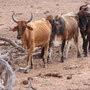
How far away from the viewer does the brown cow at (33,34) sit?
998 cm

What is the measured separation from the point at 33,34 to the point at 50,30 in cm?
112

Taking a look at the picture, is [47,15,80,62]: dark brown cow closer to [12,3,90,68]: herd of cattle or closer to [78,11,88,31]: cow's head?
[12,3,90,68]: herd of cattle

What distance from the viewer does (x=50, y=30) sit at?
11438mm

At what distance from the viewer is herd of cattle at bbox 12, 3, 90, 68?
10.3 m

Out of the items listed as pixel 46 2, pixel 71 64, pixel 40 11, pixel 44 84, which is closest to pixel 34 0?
pixel 46 2

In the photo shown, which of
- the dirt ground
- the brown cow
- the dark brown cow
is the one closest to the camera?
the dirt ground

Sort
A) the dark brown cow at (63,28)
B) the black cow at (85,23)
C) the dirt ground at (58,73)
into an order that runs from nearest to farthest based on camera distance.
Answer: the dirt ground at (58,73) → the dark brown cow at (63,28) → the black cow at (85,23)

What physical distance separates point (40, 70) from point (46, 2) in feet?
51.7

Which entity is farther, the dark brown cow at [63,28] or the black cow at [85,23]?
the black cow at [85,23]

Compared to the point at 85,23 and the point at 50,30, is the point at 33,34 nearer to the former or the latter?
the point at 50,30

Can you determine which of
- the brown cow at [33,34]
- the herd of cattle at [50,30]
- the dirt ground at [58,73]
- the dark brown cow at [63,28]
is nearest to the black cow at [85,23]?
the herd of cattle at [50,30]

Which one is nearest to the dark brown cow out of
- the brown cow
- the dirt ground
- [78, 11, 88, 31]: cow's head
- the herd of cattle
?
the herd of cattle

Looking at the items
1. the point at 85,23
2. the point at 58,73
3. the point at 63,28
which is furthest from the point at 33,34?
the point at 85,23

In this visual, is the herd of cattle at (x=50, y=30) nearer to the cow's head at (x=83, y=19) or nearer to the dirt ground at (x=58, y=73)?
the cow's head at (x=83, y=19)
